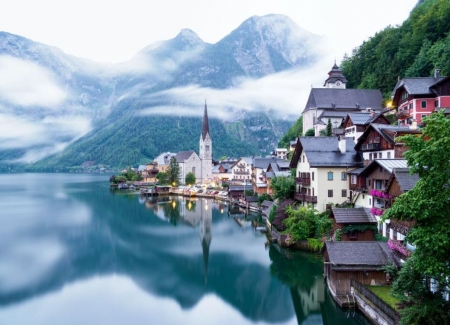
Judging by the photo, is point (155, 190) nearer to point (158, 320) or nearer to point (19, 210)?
point (19, 210)

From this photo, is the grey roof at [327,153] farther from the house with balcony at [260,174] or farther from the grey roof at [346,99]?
the grey roof at [346,99]

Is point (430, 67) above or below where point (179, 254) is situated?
above

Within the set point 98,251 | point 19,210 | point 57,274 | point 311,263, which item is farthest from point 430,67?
point 19,210

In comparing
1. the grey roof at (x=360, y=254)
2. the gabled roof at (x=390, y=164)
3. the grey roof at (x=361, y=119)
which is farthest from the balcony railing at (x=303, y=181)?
the grey roof at (x=360, y=254)

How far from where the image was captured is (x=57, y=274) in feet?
91.2

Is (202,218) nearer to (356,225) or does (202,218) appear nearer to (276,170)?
(276,170)

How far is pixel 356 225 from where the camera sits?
25.8 meters

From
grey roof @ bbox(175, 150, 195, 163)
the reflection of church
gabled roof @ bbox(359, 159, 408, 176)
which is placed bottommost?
the reflection of church

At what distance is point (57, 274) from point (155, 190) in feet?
200

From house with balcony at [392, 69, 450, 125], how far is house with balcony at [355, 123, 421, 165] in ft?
30.7

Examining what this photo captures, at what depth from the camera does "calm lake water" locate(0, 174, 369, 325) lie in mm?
20734

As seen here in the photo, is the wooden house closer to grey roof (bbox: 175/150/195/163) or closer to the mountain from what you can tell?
the mountain

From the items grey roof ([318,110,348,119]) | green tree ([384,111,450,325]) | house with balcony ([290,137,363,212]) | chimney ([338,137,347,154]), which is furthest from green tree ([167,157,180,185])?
green tree ([384,111,450,325])

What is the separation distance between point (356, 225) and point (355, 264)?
7.48 meters
